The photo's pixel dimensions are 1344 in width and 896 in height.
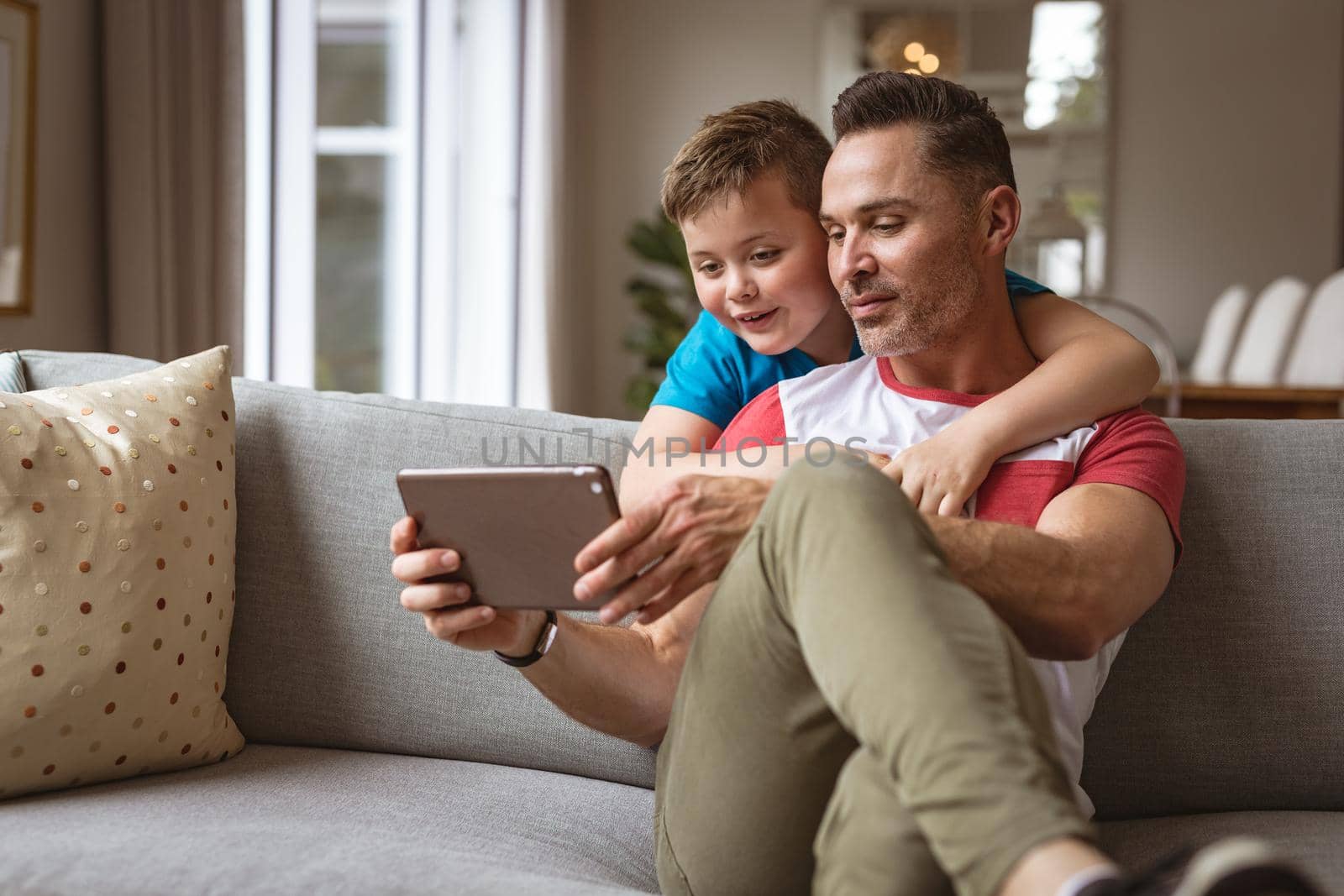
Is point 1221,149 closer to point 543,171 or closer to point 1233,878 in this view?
point 543,171

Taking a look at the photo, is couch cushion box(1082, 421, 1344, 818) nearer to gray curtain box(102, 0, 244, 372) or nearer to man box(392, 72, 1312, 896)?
man box(392, 72, 1312, 896)

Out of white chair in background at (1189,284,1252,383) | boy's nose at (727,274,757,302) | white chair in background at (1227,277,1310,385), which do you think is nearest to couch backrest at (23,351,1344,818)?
boy's nose at (727,274,757,302)

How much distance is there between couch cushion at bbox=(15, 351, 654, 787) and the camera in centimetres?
151

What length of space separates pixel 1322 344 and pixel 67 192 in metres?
3.67

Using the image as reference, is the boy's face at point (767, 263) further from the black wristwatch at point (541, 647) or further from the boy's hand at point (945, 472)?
the black wristwatch at point (541, 647)

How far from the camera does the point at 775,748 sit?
105cm

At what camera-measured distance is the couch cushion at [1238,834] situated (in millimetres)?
1242

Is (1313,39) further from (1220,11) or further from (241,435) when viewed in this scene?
(241,435)

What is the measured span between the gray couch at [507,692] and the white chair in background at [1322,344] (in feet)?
8.26

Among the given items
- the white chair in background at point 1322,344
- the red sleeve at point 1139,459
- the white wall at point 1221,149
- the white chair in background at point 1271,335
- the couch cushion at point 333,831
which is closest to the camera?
the couch cushion at point 333,831

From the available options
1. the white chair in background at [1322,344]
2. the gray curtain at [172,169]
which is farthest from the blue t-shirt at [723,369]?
the white chair in background at [1322,344]

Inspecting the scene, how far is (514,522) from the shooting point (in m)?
1.15

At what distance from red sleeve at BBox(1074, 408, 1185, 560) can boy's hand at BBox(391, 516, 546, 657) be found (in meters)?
0.63

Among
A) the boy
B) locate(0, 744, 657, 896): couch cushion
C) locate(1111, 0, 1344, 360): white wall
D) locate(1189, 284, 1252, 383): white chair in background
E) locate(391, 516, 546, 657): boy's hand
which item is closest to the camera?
locate(0, 744, 657, 896): couch cushion
